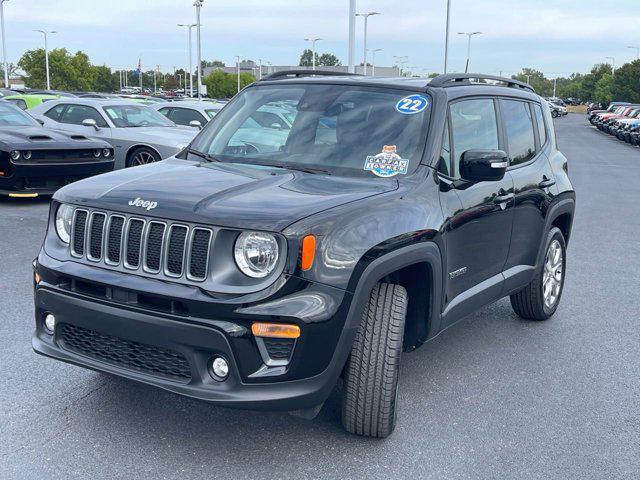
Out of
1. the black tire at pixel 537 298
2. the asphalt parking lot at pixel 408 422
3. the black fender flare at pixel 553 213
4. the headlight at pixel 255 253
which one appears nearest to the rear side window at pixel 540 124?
the black fender flare at pixel 553 213

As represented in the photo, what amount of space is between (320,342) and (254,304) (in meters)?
0.34

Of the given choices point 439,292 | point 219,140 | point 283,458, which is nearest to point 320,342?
point 283,458

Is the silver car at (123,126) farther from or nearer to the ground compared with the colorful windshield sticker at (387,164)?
nearer to the ground

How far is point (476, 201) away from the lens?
14.6 feet

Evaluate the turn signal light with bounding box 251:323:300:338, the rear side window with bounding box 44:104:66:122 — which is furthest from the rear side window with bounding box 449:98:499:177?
the rear side window with bounding box 44:104:66:122

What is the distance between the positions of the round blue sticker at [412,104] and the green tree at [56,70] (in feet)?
266

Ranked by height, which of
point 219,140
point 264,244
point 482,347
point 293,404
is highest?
point 219,140

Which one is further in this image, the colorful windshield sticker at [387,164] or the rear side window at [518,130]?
the rear side window at [518,130]

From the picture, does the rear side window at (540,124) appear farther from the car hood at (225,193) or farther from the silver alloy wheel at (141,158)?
the silver alloy wheel at (141,158)

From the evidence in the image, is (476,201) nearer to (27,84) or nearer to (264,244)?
(264,244)

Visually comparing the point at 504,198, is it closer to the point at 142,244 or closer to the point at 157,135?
the point at 142,244

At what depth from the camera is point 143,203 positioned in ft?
11.3

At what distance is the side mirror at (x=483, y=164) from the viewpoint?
4.16 m

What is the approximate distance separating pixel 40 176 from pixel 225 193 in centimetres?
783
